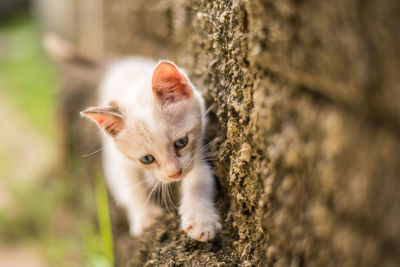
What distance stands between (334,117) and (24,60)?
8098mm

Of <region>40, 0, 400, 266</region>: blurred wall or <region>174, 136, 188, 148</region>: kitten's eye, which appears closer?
<region>40, 0, 400, 266</region>: blurred wall

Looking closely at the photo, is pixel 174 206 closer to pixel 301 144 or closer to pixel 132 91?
pixel 132 91

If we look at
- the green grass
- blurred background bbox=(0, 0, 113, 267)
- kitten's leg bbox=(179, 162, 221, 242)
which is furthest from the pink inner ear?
the green grass

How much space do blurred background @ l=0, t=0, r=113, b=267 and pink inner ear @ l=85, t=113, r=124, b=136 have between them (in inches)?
33.7

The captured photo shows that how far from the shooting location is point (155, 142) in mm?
1565

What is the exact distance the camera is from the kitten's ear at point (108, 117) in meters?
1.55

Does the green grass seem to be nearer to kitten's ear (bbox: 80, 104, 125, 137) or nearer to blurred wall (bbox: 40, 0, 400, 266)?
kitten's ear (bbox: 80, 104, 125, 137)

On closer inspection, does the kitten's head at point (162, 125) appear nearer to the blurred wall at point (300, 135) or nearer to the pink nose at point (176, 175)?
the pink nose at point (176, 175)

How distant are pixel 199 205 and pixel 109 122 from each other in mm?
573

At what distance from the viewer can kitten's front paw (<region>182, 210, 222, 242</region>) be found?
1407 mm

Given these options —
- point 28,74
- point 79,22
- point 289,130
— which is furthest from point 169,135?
point 28,74

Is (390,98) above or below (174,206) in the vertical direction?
above

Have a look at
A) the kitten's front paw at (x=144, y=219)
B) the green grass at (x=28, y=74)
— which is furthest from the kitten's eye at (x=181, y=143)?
the green grass at (x=28, y=74)

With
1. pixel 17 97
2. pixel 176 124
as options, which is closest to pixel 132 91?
pixel 176 124
